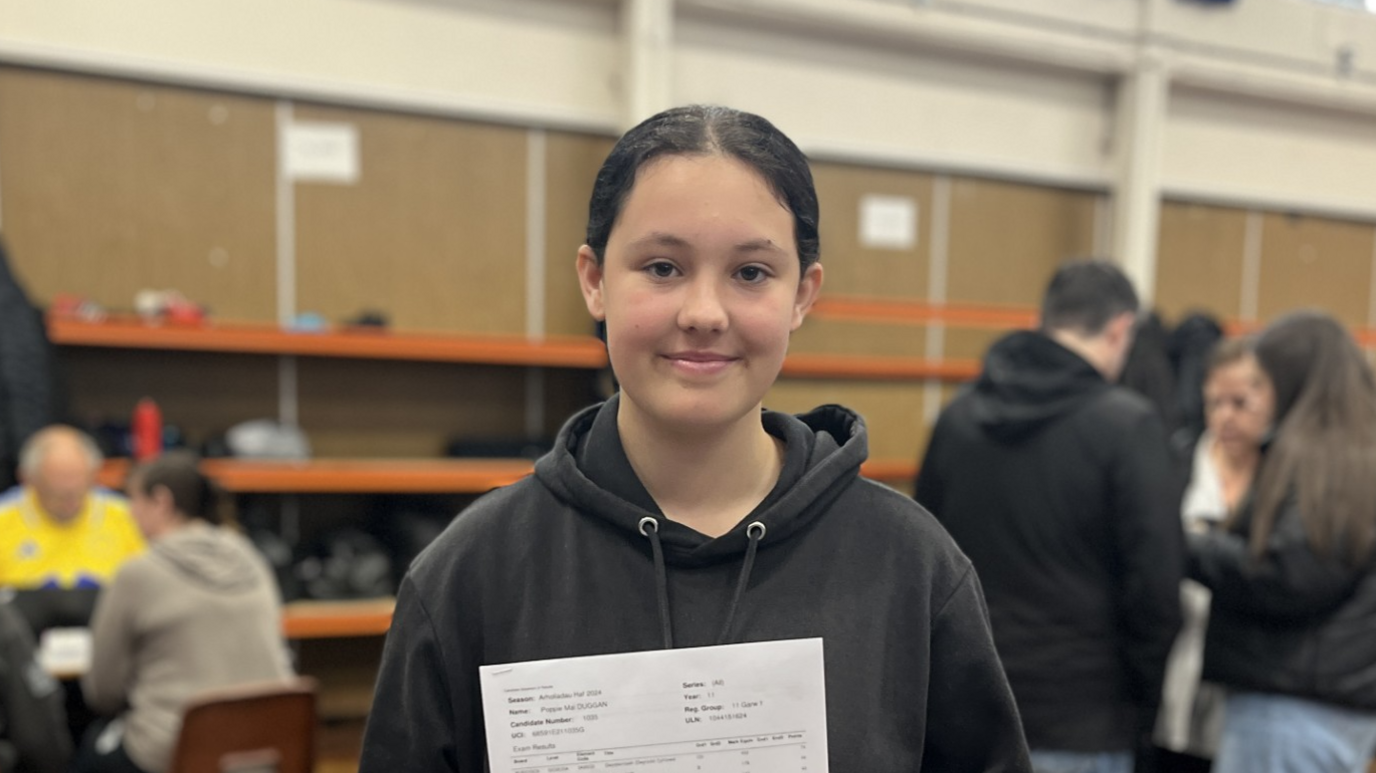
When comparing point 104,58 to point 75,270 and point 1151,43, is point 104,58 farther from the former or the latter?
point 1151,43

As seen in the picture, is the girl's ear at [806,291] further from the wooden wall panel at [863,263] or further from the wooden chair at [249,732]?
the wooden wall panel at [863,263]

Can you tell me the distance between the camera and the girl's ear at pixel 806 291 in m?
0.85

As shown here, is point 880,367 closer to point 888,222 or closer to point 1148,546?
point 888,222

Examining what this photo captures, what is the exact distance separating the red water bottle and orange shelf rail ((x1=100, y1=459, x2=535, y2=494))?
65 millimetres

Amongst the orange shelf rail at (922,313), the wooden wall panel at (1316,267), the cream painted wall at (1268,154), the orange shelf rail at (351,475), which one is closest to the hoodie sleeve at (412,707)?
the orange shelf rail at (351,475)

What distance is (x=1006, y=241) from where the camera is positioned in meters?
4.86

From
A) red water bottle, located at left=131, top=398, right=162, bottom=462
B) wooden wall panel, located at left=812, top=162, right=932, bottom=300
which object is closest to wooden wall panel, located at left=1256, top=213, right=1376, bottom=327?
wooden wall panel, located at left=812, top=162, right=932, bottom=300

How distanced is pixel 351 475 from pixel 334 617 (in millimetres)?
531

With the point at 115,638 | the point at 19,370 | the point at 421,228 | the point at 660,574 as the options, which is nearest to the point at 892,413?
the point at 421,228

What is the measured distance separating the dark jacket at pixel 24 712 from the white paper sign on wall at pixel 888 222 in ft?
12.2

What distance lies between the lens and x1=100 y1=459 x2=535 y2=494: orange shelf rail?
10.8 feet

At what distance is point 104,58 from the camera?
10.8ft

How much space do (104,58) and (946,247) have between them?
3.83 metres

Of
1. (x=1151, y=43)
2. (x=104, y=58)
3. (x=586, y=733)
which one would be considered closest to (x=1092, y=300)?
(x=586, y=733)
